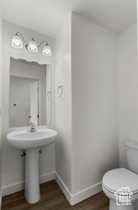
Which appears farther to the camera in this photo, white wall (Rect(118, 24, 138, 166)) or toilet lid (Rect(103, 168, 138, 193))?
white wall (Rect(118, 24, 138, 166))

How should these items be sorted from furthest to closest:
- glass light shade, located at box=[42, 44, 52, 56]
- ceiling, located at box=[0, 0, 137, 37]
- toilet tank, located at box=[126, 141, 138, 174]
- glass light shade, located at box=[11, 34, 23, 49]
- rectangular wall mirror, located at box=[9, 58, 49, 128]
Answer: glass light shade, located at box=[42, 44, 52, 56]
rectangular wall mirror, located at box=[9, 58, 49, 128]
glass light shade, located at box=[11, 34, 23, 49]
toilet tank, located at box=[126, 141, 138, 174]
ceiling, located at box=[0, 0, 137, 37]

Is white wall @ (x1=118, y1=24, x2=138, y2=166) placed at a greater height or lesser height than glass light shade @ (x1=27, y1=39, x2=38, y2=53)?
lesser

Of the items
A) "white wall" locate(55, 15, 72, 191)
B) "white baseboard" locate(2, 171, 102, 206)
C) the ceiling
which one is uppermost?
the ceiling

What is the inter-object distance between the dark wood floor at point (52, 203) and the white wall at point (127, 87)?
63 centimetres

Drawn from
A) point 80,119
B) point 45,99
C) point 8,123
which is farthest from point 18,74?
point 80,119

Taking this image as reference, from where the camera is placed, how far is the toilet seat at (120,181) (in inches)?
47.9

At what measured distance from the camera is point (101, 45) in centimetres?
179

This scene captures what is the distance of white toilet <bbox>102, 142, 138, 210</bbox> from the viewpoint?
1205 mm

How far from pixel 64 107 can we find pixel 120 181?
3.48ft

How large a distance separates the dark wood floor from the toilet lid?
42cm

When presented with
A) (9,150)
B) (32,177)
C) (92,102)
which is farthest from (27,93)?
(32,177)

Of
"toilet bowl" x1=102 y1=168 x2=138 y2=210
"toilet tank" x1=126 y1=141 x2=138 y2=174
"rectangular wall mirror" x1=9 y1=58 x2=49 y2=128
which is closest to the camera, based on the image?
"toilet bowl" x1=102 y1=168 x2=138 y2=210

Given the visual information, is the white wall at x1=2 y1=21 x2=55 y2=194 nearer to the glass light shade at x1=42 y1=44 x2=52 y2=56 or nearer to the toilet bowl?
the glass light shade at x1=42 y1=44 x2=52 y2=56

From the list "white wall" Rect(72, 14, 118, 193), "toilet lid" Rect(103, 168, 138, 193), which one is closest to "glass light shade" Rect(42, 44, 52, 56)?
"white wall" Rect(72, 14, 118, 193)
